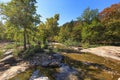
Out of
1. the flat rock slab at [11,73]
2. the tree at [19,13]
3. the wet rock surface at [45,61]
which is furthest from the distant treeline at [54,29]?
the flat rock slab at [11,73]

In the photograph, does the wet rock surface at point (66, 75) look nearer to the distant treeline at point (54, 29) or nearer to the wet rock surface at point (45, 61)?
the wet rock surface at point (45, 61)

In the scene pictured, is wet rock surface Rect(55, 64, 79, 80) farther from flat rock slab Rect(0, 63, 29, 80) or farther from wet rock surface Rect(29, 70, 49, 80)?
flat rock slab Rect(0, 63, 29, 80)

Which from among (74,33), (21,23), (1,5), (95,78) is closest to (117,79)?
(95,78)

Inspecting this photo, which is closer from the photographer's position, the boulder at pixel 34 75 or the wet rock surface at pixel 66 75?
the wet rock surface at pixel 66 75

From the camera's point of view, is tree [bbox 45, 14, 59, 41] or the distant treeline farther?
tree [bbox 45, 14, 59, 41]

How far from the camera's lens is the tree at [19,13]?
24.1m

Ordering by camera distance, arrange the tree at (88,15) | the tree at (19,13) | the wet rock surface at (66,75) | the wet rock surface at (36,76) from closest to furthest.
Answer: the wet rock surface at (36,76) < the wet rock surface at (66,75) < the tree at (19,13) < the tree at (88,15)

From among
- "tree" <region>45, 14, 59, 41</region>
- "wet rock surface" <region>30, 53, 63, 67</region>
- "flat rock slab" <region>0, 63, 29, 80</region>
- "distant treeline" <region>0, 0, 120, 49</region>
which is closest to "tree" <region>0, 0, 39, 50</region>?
"distant treeline" <region>0, 0, 120, 49</region>

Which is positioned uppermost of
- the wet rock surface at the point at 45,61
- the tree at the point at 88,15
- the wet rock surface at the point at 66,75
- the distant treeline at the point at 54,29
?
the tree at the point at 88,15

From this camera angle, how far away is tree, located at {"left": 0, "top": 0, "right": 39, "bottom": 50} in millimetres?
24062

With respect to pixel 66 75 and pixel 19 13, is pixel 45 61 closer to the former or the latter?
pixel 66 75

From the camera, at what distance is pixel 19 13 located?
24.3 meters

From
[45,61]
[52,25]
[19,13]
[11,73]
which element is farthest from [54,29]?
[11,73]

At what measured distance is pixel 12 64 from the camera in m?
20.2
